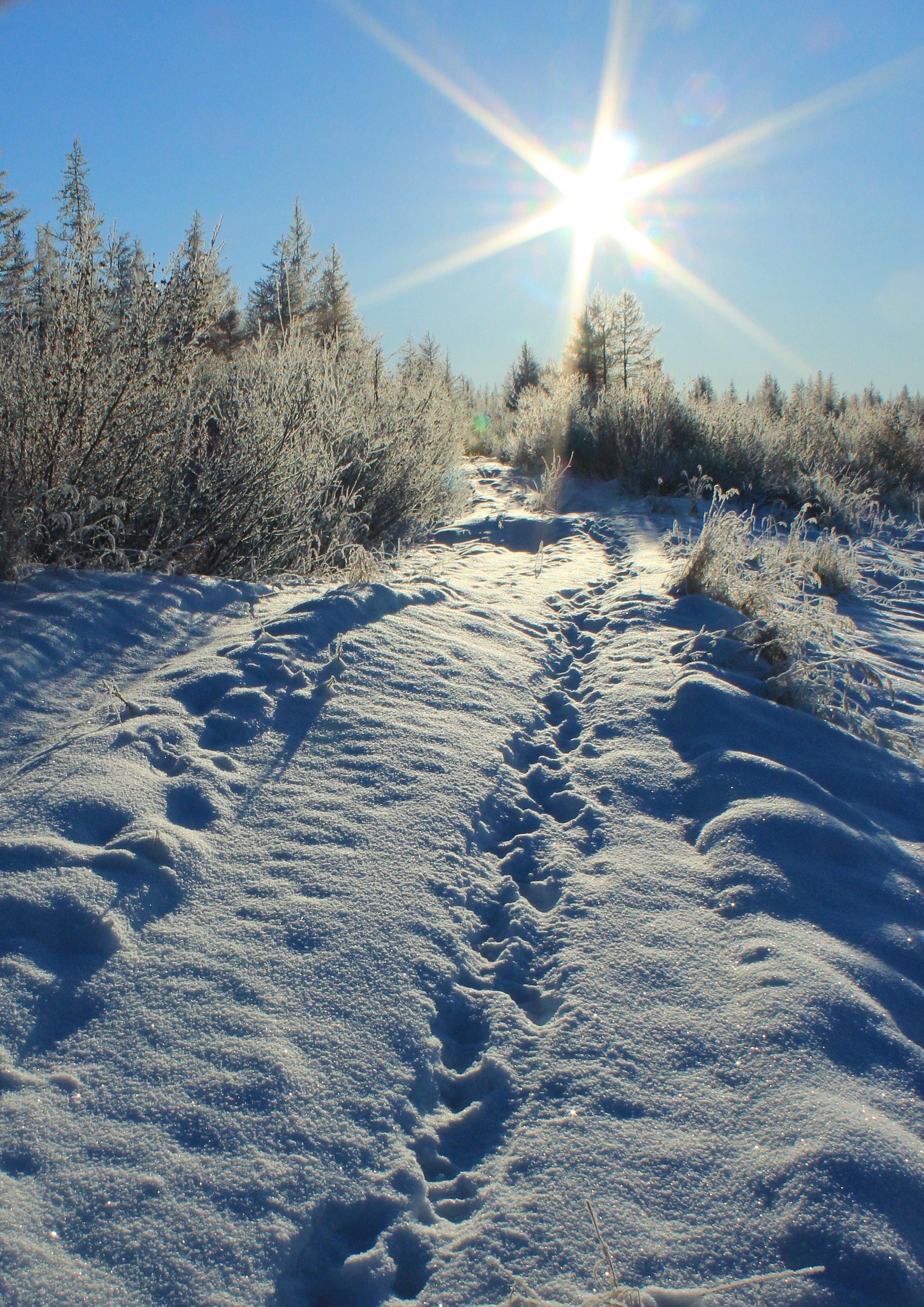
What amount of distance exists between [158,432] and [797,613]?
3.77 metres

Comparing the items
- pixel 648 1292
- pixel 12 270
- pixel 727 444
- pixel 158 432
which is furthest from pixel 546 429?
pixel 12 270

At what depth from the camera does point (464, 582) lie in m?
5.03

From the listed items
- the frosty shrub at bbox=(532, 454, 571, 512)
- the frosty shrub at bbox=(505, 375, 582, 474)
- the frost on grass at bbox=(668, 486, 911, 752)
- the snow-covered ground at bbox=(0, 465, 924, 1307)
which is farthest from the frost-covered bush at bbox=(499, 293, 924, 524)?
the snow-covered ground at bbox=(0, 465, 924, 1307)

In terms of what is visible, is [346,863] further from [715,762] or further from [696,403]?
[696,403]

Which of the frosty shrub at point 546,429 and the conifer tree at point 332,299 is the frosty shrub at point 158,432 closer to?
the frosty shrub at point 546,429

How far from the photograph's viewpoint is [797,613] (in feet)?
14.0

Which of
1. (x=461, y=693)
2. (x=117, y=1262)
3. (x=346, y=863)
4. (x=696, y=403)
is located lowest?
(x=117, y=1262)

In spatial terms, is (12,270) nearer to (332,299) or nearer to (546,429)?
(332,299)

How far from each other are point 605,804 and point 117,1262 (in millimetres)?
1793

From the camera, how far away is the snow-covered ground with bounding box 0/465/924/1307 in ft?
3.75

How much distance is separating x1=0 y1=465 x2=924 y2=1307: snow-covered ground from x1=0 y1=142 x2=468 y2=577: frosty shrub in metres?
0.72

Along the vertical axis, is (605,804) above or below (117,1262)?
above

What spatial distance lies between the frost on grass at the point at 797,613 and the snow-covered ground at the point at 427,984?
20 cm

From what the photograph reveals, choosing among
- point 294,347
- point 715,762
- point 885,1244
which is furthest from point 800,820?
point 294,347
